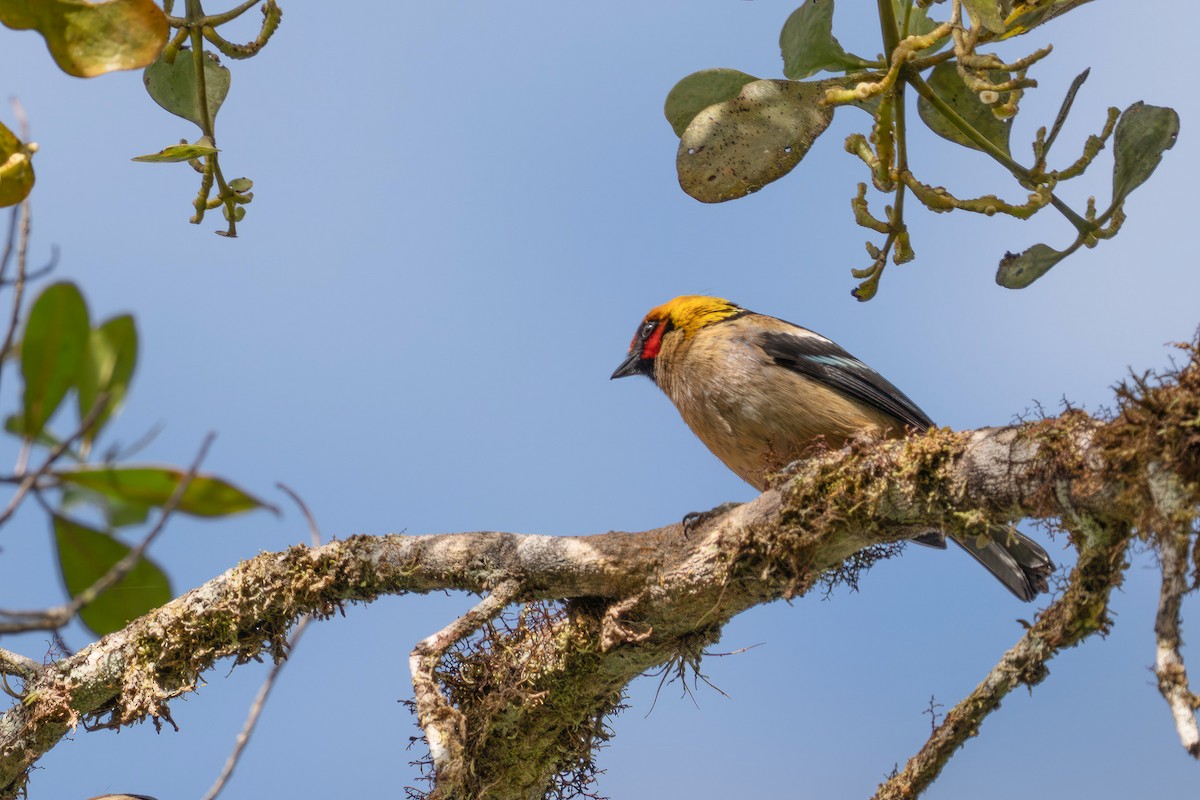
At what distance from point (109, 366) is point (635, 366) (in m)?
3.92

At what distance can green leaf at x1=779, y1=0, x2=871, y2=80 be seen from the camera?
10.1 ft

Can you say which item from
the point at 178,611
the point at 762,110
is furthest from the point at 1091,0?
the point at 178,611

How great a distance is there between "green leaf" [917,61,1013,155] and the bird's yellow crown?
1.66m

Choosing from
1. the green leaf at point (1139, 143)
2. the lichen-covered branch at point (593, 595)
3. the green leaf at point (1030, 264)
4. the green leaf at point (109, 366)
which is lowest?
the green leaf at point (109, 366)

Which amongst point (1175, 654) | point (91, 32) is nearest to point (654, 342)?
point (1175, 654)

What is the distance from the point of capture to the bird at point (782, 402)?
393cm

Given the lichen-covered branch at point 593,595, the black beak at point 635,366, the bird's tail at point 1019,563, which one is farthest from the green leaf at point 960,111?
the black beak at point 635,366

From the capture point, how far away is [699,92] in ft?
10.7

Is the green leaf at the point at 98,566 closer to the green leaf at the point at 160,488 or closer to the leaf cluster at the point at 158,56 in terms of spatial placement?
the green leaf at the point at 160,488

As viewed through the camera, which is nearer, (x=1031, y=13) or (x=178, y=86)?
(x=1031, y=13)

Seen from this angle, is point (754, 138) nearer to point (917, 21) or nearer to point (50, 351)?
point (917, 21)

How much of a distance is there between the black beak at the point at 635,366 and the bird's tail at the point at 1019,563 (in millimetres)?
1712

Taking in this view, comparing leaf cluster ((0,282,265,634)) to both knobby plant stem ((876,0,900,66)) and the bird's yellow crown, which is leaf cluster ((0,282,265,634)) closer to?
knobby plant stem ((876,0,900,66))

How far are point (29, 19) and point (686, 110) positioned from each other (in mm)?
1810
